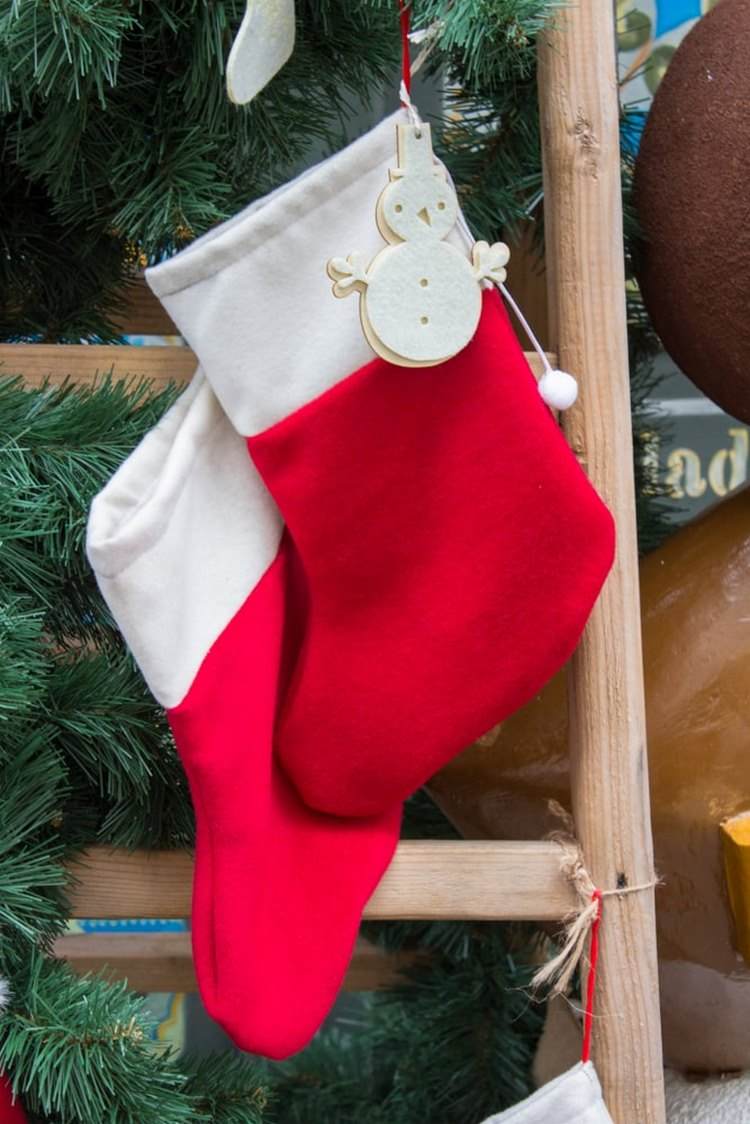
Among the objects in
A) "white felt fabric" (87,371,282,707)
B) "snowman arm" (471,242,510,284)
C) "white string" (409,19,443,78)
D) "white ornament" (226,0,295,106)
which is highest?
"white ornament" (226,0,295,106)

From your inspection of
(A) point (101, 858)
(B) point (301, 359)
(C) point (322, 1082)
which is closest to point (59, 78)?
(B) point (301, 359)

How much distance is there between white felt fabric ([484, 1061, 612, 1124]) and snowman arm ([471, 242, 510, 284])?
1.44 ft

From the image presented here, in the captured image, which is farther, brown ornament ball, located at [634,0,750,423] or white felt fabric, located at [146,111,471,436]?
brown ornament ball, located at [634,0,750,423]

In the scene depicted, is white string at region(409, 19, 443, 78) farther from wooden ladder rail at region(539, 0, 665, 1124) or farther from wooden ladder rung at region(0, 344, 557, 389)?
wooden ladder rung at region(0, 344, 557, 389)

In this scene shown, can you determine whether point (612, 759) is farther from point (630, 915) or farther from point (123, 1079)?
point (123, 1079)

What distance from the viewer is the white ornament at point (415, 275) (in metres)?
0.53

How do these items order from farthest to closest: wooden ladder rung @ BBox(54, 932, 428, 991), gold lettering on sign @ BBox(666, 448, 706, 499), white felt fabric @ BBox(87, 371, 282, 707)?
gold lettering on sign @ BBox(666, 448, 706, 499) < wooden ladder rung @ BBox(54, 932, 428, 991) < white felt fabric @ BBox(87, 371, 282, 707)

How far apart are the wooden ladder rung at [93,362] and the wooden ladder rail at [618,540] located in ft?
0.71

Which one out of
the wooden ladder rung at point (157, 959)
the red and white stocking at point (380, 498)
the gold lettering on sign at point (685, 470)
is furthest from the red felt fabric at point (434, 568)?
the gold lettering on sign at point (685, 470)

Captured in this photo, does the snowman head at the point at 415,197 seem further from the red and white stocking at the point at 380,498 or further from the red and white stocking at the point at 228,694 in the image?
the red and white stocking at the point at 228,694

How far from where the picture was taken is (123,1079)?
55 centimetres

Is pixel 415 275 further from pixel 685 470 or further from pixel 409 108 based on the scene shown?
pixel 685 470

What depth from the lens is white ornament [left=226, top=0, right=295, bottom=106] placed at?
515 mm

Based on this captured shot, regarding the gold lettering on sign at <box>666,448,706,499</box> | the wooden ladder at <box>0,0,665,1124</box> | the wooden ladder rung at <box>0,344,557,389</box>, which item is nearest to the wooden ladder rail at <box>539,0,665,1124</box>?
the wooden ladder at <box>0,0,665,1124</box>
